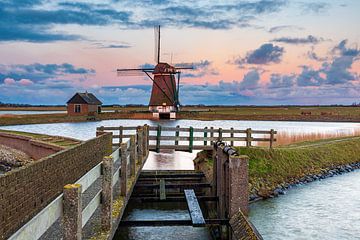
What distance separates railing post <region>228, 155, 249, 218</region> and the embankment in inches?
336

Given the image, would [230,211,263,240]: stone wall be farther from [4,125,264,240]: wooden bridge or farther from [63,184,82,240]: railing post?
[63,184,82,240]: railing post

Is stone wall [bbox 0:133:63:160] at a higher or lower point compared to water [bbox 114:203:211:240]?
higher

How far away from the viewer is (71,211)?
5230 millimetres

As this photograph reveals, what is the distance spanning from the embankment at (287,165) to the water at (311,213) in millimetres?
767

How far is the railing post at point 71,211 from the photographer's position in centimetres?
518

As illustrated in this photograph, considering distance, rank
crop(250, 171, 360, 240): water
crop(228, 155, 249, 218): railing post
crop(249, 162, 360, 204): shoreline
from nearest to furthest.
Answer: crop(228, 155, 249, 218): railing post, crop(250, 171, 360, 240): water, crop(249, 162, 360, 204): shoreline

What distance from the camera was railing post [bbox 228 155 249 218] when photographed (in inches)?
399

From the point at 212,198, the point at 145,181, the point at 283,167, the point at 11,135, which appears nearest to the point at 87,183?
the point at 212,198

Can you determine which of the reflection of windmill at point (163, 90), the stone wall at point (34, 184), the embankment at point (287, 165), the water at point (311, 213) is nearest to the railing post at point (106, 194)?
the stone wall at point (34, 184)

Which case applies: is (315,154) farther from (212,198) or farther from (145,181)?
(212,198)

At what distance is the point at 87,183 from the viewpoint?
21.8 ft

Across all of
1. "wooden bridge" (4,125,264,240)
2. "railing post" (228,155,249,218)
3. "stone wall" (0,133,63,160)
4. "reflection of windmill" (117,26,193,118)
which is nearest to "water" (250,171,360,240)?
"wooden bridge" (4,125,264,240)

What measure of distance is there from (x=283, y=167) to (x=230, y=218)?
14.3 metres

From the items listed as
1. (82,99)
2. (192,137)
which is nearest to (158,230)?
(192,137)
